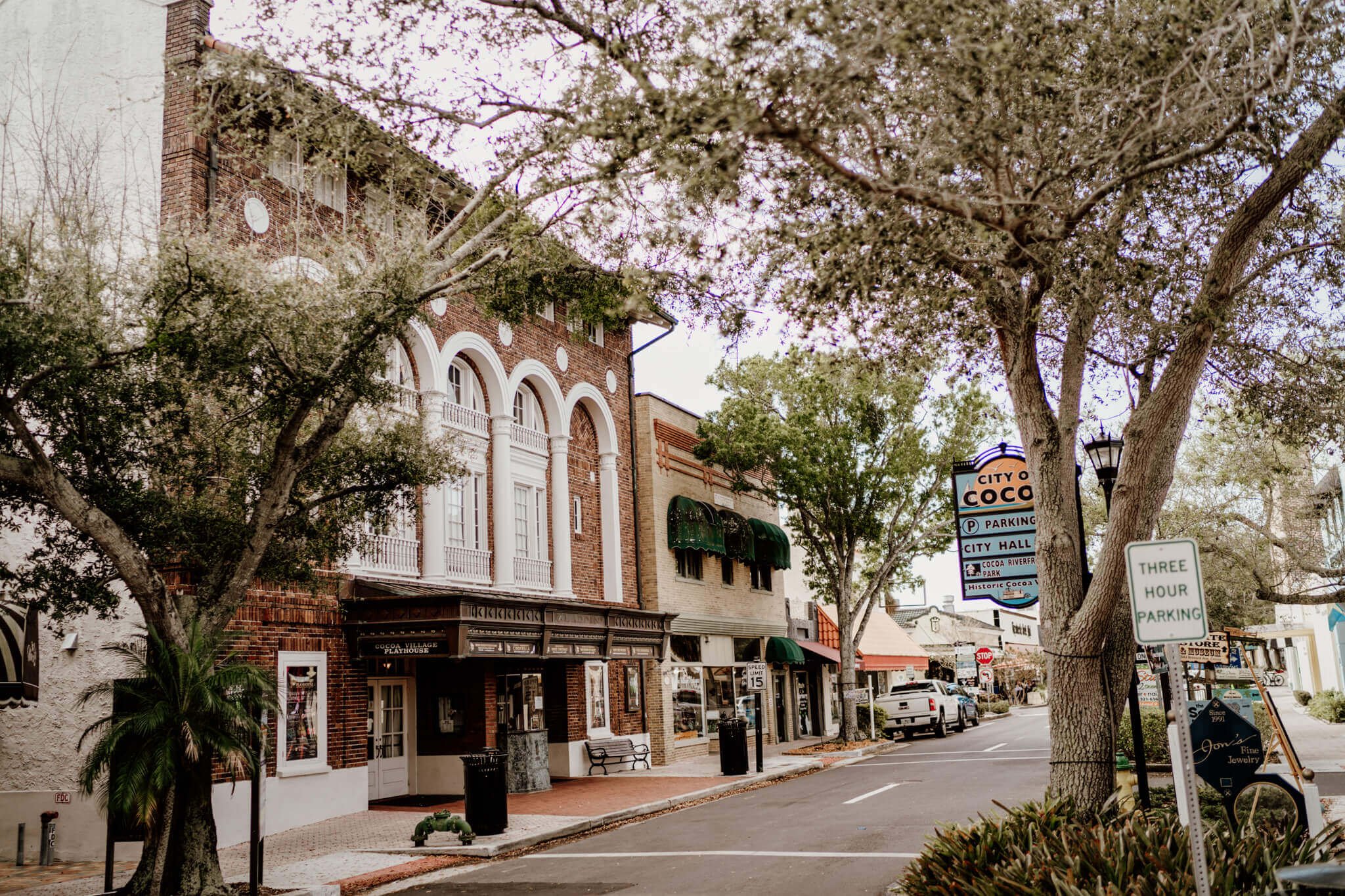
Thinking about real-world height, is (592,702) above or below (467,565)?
below

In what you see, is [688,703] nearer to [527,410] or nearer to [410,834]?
[527,410]

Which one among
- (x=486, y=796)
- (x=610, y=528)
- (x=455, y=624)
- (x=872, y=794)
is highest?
(x=610, y=528)

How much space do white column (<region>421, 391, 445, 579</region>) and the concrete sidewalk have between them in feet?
13.0

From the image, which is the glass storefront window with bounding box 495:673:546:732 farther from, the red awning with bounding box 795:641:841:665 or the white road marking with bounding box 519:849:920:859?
the red awning with bounding box 795:641:841:665

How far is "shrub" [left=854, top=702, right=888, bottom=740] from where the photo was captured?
33438 millimetres

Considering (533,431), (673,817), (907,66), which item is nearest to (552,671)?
(533,431)

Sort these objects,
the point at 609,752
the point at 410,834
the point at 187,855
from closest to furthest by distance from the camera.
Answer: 1. the point at 187,855
2. the point at 410,834
3. the point at 609,752

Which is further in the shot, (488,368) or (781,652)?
(781,652)

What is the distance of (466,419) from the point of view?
20.6m

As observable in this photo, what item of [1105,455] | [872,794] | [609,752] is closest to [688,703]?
[609,752]

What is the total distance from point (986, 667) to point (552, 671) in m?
21.5

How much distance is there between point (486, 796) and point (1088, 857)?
8984 millimetres

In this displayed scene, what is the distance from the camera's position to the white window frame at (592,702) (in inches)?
924

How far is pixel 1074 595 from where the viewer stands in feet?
29.0
